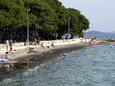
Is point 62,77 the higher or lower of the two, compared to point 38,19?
lower

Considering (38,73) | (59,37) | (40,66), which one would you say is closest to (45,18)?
(59,37)

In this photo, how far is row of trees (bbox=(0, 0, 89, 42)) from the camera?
98438 mm

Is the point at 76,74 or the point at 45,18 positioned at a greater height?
the point at 45,18

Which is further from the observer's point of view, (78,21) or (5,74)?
(78,21)

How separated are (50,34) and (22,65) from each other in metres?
87.3

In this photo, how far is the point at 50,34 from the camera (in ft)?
487

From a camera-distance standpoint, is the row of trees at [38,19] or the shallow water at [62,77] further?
the row of trees at [38,19]

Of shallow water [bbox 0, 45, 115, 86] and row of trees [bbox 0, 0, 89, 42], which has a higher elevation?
row of trees [bbox 0, 0, 89, 42]

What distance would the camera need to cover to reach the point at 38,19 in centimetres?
12156

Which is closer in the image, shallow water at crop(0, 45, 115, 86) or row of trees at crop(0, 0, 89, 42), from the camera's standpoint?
shallow water at crop(0, 45, 115, 86)

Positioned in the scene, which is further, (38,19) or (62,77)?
(38,19)

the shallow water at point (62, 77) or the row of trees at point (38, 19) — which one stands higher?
the row of trees at point (38, 19)

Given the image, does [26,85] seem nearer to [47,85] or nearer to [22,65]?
[47,85]

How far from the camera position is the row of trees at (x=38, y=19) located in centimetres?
9844
